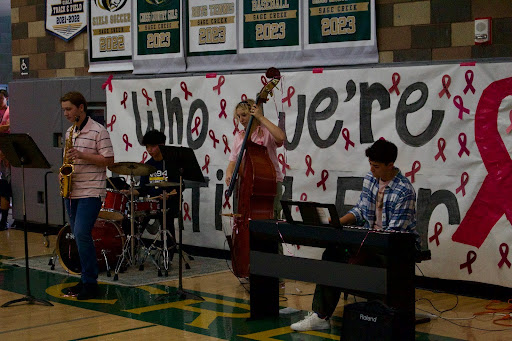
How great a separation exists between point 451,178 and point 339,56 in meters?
1.82

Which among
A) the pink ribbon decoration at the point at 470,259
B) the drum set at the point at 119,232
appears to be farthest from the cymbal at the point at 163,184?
the pink ribbon decoration at the point at 470,259

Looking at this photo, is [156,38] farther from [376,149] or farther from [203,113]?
[376,149]

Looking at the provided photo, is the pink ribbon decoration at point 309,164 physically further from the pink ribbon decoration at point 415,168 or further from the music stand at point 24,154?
the music stand at point 24,154

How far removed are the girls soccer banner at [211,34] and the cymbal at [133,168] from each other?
176 cm

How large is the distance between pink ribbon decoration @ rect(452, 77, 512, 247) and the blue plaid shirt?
1219 mm

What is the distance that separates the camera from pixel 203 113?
1011cm

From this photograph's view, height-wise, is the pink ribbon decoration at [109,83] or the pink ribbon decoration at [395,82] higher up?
the pink ribbon decoration at [109,83]

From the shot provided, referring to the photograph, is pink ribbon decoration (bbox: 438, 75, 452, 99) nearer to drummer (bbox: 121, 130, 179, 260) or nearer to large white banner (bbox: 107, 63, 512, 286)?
large white banner (bbox: 107, 63, 512, 286)

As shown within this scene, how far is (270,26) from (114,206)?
8.29ft

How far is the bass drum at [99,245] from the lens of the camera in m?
8.88

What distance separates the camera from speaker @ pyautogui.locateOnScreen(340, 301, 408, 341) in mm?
5777

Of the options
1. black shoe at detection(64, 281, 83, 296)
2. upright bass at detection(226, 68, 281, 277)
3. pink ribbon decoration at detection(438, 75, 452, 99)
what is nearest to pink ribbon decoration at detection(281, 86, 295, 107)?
upright bass at detection(226, 68, 281, 277)

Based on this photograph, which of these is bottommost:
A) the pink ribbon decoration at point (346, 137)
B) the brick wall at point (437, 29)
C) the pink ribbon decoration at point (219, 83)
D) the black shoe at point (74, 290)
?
the black shoe at point (74, 290)

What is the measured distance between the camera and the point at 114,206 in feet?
29.9
